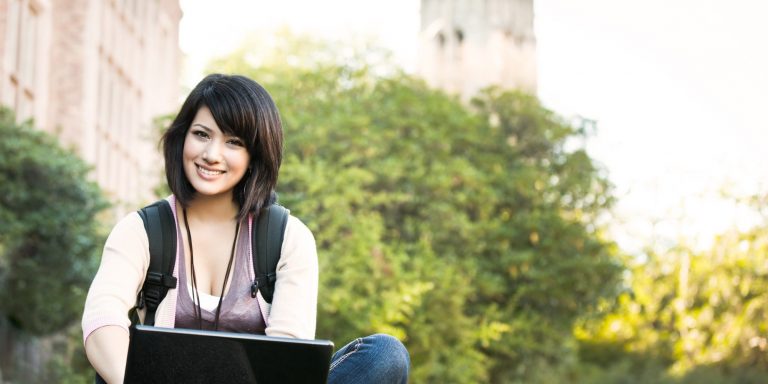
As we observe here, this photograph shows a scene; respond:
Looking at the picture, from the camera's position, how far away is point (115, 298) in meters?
3.01

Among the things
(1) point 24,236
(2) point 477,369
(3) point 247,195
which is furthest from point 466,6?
(3) point 247,195

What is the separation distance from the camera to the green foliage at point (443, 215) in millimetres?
19328

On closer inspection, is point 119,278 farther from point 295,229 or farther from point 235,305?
point 295,229

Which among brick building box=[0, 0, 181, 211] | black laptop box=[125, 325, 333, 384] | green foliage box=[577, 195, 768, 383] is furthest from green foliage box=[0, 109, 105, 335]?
green foliage box=[577, 195, 768, 383]

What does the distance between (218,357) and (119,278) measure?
480mm

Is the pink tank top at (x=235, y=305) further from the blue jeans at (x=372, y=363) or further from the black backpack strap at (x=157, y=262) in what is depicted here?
the blue jeans at (x=372, y=363)

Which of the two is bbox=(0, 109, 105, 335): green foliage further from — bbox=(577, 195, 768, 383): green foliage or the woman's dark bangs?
bbox=(577, 195, 768, 383): green foliage

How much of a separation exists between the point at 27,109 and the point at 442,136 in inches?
344

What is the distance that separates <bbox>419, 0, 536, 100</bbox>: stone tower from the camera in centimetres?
4609

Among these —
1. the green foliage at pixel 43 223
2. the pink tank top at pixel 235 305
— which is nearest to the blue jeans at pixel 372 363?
the pink tank top at pixel 235 305

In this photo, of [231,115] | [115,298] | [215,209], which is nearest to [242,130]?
[231,115]

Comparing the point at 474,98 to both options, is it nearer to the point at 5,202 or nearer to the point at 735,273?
the point at 735,273

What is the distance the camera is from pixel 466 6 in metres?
47.2

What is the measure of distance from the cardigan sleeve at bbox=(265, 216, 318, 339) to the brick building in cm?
1559
